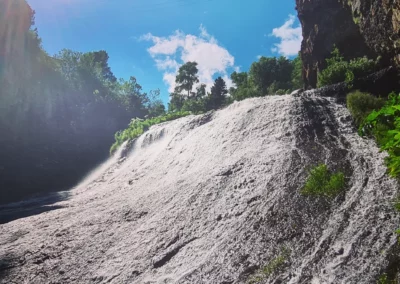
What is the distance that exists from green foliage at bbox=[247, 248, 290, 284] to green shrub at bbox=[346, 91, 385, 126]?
6.63m

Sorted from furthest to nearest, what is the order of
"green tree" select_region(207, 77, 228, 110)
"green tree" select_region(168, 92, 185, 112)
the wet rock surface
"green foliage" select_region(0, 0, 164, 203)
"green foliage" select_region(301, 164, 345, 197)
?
1. "green tree" select_region(168, 92, 185, 112)
2. "green tree" select_region(207, 77, 228, 110)
3. "green foliage" select_region(0, 0, 164, 203)
4. "green foliage" select_region(301, 164, 345, 197)
5. the wet rock surface

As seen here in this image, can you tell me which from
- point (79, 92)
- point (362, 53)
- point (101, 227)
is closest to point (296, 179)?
point (101, 227)

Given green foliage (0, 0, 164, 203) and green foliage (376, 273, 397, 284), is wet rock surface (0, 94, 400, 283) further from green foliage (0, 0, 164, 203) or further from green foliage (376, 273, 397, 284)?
green foliage (0, 0, 164, 203)

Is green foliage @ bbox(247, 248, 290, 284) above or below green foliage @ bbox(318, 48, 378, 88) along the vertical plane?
below

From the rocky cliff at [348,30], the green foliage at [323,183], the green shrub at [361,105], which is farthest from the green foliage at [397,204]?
the rocky cliff at [348,30]

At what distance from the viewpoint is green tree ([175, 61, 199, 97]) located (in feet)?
199

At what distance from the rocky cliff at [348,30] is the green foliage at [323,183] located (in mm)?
9028

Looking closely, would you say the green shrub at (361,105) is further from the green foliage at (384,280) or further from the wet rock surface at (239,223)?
the green foliage at (384,280)

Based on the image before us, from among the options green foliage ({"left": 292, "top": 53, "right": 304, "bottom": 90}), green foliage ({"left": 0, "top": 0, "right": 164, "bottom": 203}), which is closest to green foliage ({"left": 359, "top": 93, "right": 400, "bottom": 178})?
green foliage ({"left": 0, "top": 0, "right": 164, "bottom": 203})

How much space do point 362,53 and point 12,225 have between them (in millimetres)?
20756

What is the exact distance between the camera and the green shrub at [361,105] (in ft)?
33.0

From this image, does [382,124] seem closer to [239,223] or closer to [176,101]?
[239,223]

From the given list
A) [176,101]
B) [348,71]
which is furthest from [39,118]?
[348,71]

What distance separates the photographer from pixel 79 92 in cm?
5272
